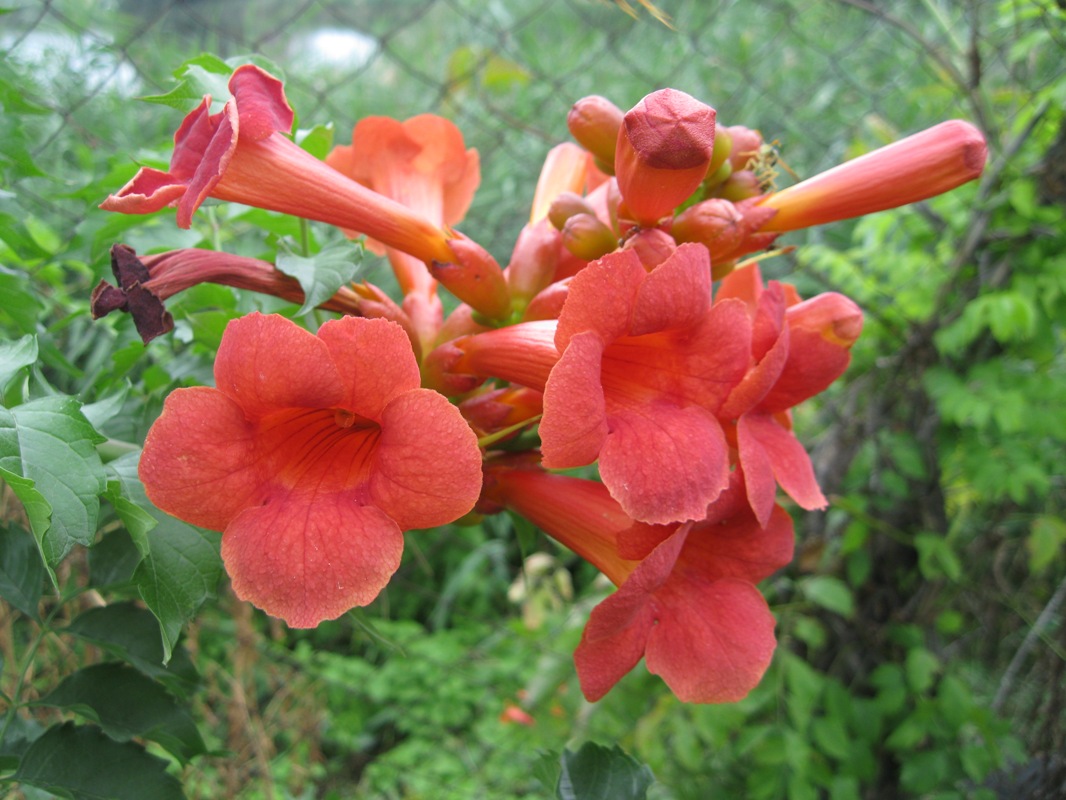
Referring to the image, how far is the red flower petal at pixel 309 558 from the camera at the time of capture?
56 centimetres

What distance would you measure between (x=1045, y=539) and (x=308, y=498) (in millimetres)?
1944

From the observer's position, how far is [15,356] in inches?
24.7

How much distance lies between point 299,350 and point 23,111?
60 cm

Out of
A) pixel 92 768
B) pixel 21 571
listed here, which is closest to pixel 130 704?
pixel 92 768

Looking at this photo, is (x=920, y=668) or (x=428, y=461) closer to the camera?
(x=428, y=461)

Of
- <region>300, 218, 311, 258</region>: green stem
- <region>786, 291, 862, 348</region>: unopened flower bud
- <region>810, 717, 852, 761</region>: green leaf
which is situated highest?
<region>300, 218, 311, 258</region>: green stem

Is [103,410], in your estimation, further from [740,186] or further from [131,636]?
[740,186]

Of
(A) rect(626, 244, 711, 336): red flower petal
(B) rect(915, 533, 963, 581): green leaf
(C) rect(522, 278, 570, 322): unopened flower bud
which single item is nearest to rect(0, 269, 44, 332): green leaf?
(C) rect(522, 278, 570, 322): unopened flower bud

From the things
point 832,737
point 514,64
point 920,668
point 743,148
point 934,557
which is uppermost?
point 743,148

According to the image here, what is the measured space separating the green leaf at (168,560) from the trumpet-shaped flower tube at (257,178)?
236 millimetres

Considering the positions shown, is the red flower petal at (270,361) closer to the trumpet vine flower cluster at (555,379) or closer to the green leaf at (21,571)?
the trumpet vine flower cluster at (555,379)

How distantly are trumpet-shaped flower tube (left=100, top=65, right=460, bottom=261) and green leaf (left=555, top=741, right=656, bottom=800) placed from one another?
21.9 inches

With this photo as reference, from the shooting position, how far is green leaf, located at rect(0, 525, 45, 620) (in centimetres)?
73

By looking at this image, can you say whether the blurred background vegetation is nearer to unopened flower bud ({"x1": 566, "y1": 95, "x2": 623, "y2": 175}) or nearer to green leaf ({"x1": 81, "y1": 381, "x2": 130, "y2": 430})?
green leaf ({"x1": 81, "y1": 381, "x2": 130, "y2": 430})
